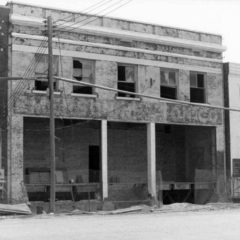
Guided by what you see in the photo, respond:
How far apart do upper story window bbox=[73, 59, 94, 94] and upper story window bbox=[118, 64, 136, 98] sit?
Answer: 6.02 ft

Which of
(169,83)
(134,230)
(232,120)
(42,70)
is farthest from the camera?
(232,120)

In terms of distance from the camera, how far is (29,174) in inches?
1254

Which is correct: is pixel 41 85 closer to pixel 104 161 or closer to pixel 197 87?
pixel 104 161

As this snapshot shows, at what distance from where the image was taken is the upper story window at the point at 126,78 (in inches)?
1288

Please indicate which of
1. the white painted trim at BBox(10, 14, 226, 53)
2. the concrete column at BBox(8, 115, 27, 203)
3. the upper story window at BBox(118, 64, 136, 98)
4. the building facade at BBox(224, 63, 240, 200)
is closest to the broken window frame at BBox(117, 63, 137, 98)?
the upper story window at BBox(118, 64, 136, 98)

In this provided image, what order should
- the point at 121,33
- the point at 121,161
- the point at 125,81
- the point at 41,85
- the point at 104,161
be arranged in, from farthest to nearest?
the point at 121,161 < the point at 125,81 < the point at 121,33 < the point at 104,161 < the point at 41,85

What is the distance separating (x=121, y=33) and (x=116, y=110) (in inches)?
167

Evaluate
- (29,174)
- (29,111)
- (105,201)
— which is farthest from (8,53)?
(105,201)

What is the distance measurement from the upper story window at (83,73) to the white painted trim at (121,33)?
163 cm

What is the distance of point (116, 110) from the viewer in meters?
32.2

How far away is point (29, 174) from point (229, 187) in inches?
470

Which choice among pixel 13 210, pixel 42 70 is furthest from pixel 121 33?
pixel 13 210

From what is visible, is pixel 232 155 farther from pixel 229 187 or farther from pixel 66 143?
pixel 66 143

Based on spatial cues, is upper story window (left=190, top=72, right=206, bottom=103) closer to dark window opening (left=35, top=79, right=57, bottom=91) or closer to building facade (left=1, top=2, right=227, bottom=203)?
building facade (left=1, top=2, right=227, bottom=203)
